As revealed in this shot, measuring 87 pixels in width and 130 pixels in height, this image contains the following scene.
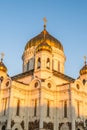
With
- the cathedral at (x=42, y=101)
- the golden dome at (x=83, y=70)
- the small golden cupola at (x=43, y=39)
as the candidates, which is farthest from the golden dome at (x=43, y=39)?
the golden dome at (x=83, y=70)

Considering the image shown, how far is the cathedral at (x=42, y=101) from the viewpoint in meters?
30.4

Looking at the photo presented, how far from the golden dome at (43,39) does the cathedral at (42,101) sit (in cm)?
405

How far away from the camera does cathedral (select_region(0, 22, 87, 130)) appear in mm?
30422

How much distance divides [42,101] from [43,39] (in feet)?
37.6

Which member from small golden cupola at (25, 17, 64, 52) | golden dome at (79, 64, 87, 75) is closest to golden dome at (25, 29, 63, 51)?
small golden cupola at (25, 17, 64, 52)

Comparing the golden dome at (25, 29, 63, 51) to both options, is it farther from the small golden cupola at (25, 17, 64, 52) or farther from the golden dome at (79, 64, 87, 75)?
the golden dome at (79, 64, 87, 75)

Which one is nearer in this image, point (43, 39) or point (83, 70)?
point (83, 70)

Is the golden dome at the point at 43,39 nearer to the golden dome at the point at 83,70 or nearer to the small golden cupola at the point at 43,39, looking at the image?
the small golden cupola at the point at 43,39

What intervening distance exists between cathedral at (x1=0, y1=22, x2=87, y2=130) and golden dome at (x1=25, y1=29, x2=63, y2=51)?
4047 mm

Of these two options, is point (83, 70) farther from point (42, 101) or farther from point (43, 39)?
point (42, 101)

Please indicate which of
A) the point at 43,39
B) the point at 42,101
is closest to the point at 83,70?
the point at 43,39

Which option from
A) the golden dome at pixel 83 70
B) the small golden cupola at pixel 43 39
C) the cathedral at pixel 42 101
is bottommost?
the cathedral at pixel 42 101

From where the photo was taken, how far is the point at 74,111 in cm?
3103

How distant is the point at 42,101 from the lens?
30656 mm
